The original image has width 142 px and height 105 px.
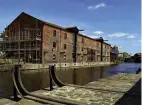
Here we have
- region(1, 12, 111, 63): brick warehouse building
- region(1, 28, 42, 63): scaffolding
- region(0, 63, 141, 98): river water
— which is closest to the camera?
region(0, 63, 141, 98): river water

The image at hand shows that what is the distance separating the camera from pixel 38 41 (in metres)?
48.5

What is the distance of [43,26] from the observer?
48.4 meters

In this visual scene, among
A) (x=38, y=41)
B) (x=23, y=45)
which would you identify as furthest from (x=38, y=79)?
(x=23, y=45)

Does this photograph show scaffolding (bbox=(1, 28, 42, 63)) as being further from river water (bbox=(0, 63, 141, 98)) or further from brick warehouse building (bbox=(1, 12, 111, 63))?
river water (bbox=(0, 63, 141, 98))

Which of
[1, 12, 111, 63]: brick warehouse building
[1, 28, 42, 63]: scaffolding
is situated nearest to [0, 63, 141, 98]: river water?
[1, 28, 42, 63]: scaffolding

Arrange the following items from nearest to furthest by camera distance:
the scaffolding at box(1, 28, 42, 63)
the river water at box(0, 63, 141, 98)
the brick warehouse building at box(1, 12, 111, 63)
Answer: the river water at box(0, 63, 141, 98)
the scaffolding at box(1, 28, 42, 63)
the brick warehouse building at box(1, 12, 111, 63)

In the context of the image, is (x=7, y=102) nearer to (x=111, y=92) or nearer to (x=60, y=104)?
(x=60, y=104)

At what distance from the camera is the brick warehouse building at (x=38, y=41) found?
1904 inches

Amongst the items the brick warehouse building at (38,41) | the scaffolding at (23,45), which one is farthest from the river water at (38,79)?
the brick warehouse building at (38,41)

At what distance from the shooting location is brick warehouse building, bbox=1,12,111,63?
48.4 meters

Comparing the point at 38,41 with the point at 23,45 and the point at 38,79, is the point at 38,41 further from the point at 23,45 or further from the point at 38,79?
the point at 38,79

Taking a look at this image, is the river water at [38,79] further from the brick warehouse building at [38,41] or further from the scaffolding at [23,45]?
the brick warehouse building at [38,41]

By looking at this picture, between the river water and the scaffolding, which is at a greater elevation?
the scaffolding

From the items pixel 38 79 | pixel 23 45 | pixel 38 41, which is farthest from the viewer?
pixel 23 45
